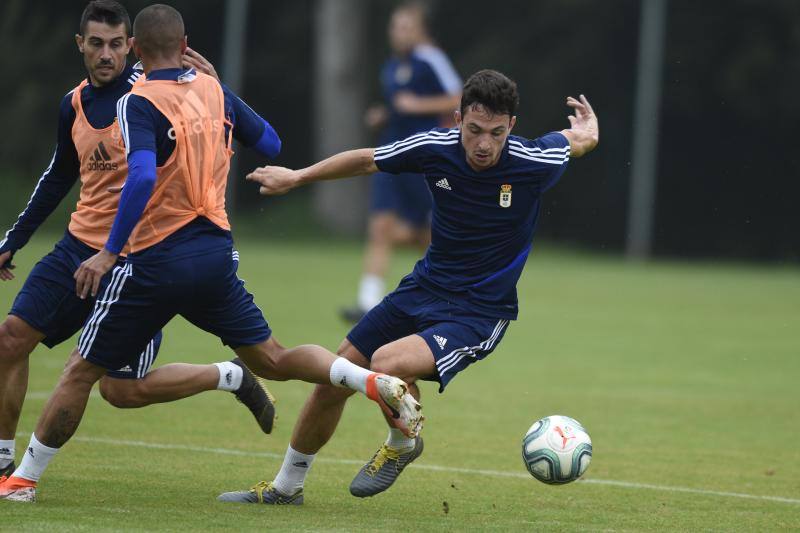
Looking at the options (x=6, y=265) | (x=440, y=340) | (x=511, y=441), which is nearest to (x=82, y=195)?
(x=6, y=265)

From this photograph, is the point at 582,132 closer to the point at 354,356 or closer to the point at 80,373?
the point at 354,356

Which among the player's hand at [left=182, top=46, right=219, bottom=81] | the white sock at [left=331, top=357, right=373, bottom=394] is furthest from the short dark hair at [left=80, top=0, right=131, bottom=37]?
the white sock at [left=331, top=357, right=373, bottom=394]

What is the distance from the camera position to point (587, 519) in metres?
6.12

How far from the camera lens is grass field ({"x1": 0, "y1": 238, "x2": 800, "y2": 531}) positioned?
19.8 ft

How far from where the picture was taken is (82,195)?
6629mm

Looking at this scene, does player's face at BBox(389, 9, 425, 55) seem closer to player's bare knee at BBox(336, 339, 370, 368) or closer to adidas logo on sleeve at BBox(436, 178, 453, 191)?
adidas logo on sleeve at BBox(436, 178, 453, 191)

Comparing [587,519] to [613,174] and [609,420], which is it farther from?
[613,174]

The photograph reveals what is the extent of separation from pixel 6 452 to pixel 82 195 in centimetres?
130

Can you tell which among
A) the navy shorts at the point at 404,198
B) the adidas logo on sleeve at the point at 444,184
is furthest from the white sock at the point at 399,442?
the navy shorts at the point at 404,198

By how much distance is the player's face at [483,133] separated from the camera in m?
6.12

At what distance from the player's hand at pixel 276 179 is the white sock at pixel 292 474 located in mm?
1240

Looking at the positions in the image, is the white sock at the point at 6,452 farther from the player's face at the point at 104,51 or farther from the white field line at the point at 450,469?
the player's face at the point at 104,51

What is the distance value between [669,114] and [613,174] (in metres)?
1.49

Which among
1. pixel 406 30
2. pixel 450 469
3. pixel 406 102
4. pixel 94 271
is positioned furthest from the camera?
pixel 406 102
